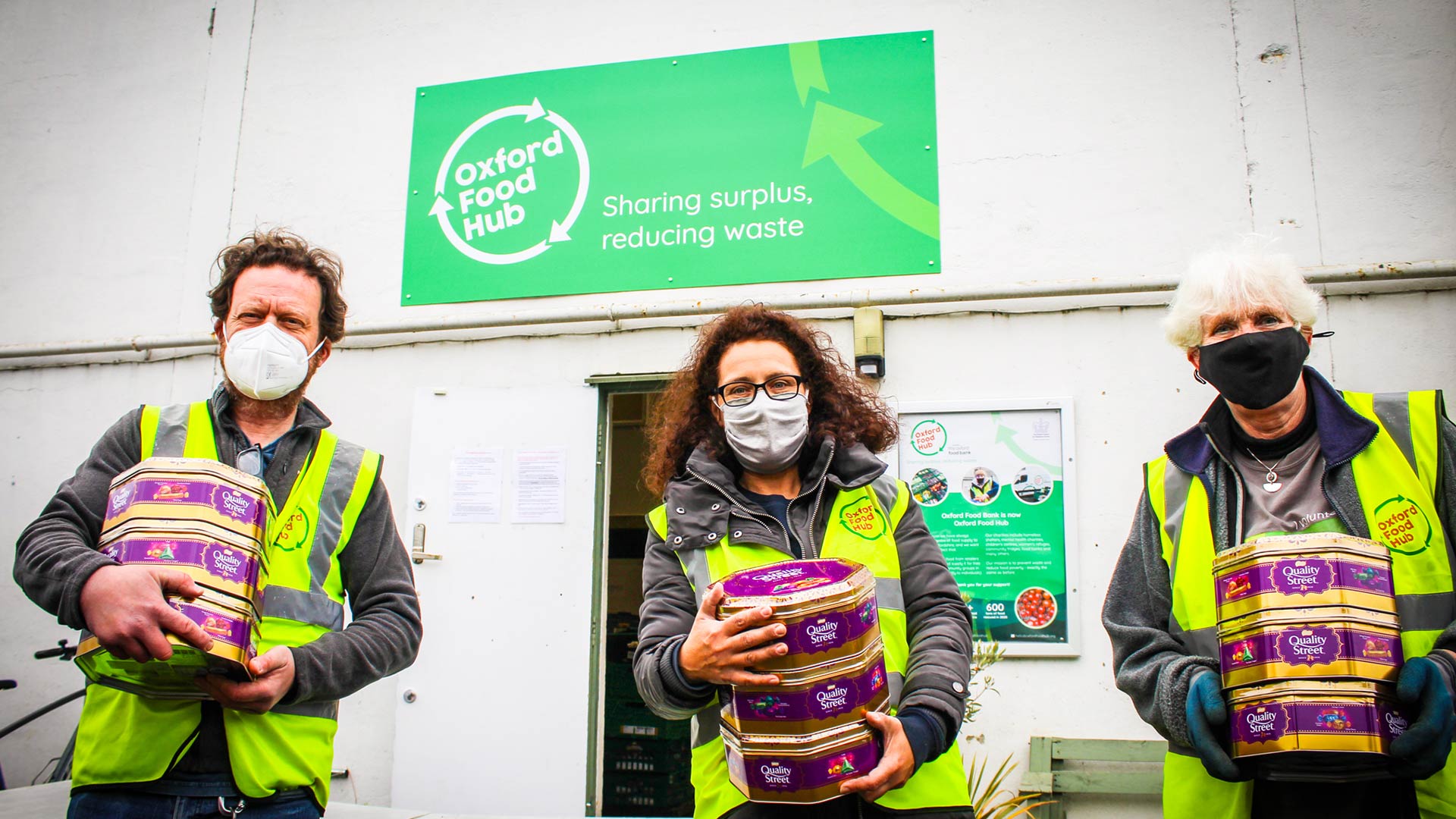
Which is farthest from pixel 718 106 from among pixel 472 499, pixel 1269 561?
pixel 1269 561

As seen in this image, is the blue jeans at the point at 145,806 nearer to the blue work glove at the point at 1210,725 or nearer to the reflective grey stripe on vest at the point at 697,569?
the reflective grey stripe on vest at the point at 697,569

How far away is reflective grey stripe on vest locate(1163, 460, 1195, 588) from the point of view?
5.65ft

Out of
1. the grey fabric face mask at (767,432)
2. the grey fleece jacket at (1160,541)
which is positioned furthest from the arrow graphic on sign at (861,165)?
the grey fabric face mask at (767,432)

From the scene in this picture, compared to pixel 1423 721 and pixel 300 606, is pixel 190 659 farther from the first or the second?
pixel 1423 721

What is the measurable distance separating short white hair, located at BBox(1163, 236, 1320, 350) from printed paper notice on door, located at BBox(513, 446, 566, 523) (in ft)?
9.64

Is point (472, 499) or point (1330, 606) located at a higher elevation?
point (472, 499)

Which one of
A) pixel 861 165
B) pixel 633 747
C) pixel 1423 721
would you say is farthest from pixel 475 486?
pixel 1423 721

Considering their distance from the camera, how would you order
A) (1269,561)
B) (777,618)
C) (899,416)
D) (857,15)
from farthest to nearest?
(857,15)
(899,416)
(1269,561)
(777,618)

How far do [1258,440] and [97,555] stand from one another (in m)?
2.01

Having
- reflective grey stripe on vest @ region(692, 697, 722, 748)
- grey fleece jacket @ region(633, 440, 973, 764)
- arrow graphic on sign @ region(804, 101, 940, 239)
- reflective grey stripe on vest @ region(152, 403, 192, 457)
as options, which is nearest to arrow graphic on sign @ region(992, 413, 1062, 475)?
arrow graphic on sign @ region(804, 101, 940, 239)

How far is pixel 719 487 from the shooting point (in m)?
1.72

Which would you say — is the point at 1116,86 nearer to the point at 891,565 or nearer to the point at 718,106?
the point at 718,106

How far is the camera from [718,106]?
434 cm

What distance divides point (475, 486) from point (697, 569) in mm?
2877
